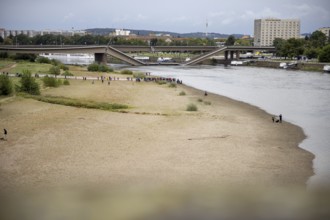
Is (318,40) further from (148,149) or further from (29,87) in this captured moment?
(148,149)

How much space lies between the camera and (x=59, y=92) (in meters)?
38.2

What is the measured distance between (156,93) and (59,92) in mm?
8721

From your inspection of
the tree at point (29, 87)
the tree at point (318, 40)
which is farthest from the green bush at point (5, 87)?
the tree at point (318, 40)

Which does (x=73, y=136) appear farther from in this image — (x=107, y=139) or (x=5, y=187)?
(x=5, y=187)

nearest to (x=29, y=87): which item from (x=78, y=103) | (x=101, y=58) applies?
(x=78, y=103)

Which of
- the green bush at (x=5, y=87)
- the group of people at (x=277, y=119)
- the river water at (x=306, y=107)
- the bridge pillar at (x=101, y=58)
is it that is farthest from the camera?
the bridge pillar at (x=101, y=58)

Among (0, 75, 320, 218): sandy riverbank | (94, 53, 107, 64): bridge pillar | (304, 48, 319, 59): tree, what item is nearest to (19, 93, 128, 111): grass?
(0, 75, 320, 218): sandy riverbank

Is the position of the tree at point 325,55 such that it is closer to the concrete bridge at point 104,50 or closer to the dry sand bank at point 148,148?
the concrete bridge at point 104,50

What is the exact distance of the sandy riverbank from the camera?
15.0 m

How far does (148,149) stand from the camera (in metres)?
→ 18.6

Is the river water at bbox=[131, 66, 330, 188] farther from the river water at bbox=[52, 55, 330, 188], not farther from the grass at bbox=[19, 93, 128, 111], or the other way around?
the grass at bbox=[19, 93, 128, 111]

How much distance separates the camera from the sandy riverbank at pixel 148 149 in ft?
49.2

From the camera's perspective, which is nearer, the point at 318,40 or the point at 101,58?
the point at 101,58

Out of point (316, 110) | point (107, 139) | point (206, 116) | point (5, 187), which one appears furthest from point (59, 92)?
point (5, 187)
